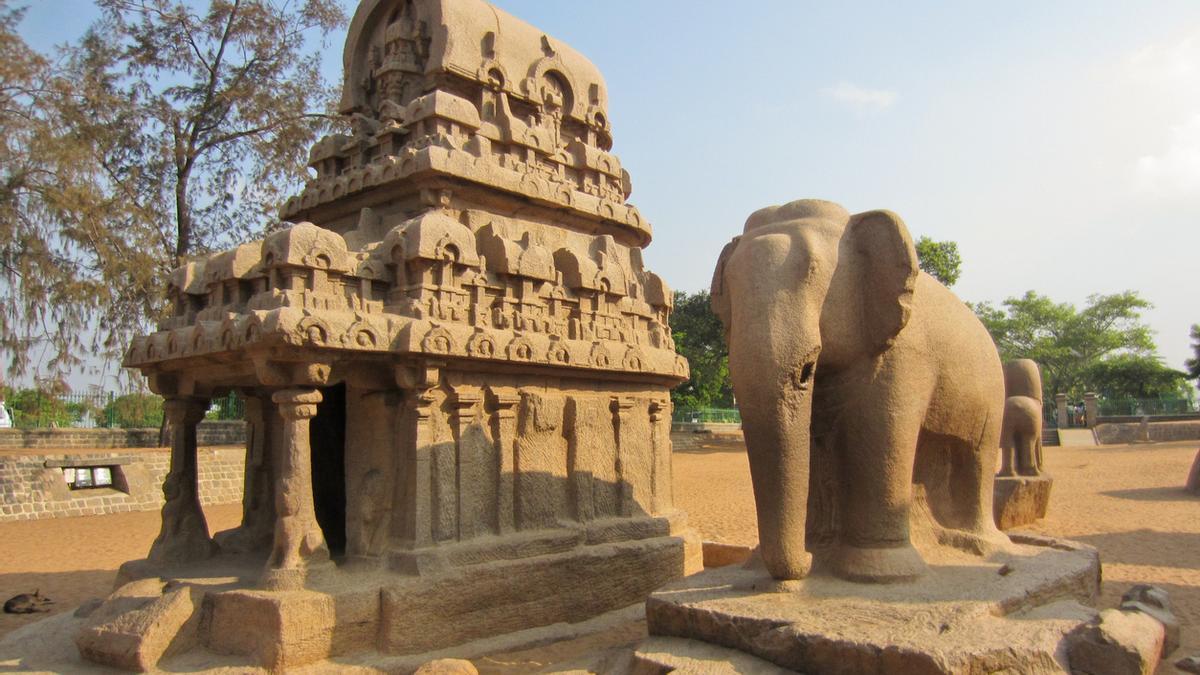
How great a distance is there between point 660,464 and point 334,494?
9.93 ft

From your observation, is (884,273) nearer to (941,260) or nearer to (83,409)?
(83,409)

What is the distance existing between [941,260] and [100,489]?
3069 cm

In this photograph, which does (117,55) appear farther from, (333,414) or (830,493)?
(830,493)

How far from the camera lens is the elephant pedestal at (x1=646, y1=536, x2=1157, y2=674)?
11.6ft

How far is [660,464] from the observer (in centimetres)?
805

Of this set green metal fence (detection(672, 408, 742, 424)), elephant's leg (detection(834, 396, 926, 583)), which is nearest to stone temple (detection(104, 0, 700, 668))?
elephant's leg (detection(834, 396, 926, 583))

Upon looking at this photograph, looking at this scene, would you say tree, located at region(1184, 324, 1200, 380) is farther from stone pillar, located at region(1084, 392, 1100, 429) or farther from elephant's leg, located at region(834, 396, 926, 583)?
Result: elephant's leg, located at region(834, 396, 926, 583)

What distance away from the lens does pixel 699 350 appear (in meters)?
40.7

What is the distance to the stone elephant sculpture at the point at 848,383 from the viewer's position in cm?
431

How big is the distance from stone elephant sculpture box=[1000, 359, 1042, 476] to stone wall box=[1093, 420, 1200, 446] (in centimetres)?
1977

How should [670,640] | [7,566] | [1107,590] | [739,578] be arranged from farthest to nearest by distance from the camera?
[7,566] < [1107,590] < [739,578] < [670,640]

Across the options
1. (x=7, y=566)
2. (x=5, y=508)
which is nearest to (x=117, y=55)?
(x=5, y=508)

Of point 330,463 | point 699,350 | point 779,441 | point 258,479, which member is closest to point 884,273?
point 779,441

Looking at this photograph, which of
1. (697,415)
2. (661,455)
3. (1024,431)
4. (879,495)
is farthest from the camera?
(697,415)
